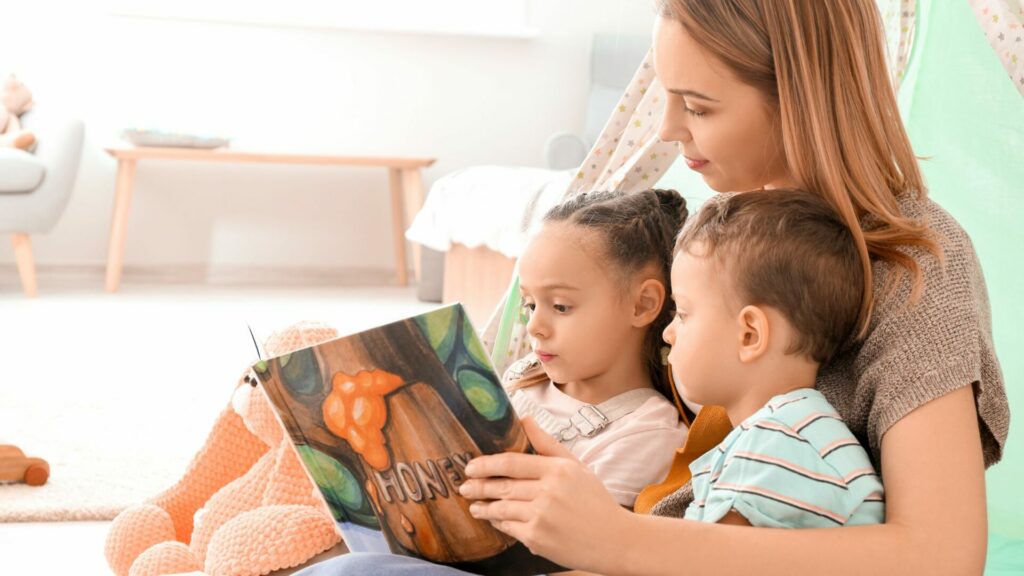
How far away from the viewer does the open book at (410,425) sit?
753mm

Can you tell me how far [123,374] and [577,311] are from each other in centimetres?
186

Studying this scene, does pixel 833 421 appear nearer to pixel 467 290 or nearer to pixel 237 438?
pixel 237 438

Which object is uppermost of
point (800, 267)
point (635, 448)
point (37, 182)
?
point (800, 267)

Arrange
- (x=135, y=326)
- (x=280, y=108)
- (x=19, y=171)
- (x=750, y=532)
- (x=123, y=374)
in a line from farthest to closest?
(x=280, y=108)
(x=19, y=171)
(x=135, y=326)
(x=123, y=374)
(x=750, y=532)

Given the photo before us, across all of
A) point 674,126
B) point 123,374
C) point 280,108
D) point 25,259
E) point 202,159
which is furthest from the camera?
point 280,108

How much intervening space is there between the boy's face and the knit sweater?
8 centimetres

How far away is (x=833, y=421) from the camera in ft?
2.57

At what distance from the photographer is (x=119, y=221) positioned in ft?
13.7

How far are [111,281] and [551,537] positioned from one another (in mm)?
3800

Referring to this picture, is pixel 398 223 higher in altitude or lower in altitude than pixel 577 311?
lower

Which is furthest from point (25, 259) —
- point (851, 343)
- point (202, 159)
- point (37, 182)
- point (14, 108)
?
point (851, 343)

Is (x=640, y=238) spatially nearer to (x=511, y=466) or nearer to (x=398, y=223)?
(x=511, y=466)

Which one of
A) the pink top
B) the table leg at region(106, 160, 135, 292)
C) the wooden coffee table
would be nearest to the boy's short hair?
the pink top

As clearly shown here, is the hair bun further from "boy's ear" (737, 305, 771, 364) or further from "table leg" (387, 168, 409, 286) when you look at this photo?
"table leg" (387, 168, 409, 286)
